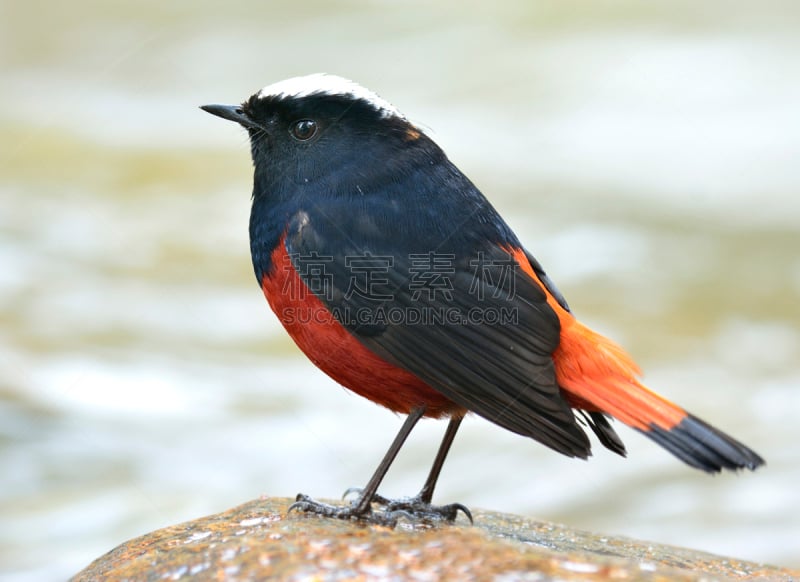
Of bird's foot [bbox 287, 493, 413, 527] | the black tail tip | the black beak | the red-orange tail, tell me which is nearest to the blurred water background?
the black beak

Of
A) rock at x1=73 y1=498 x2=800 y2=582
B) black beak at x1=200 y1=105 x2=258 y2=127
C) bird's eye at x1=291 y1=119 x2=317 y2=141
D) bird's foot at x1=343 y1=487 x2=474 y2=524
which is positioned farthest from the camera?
black beak at x1=200 y1=105 x2=258 y2=127

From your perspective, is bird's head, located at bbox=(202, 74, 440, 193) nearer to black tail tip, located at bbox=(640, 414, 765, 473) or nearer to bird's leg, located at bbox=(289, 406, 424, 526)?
bird's leg, located at bbox=(289, 406, 424, 526)

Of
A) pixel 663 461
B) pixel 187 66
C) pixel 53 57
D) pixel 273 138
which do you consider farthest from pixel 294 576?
pixel 53 57

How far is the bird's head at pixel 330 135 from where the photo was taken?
451 centimetres

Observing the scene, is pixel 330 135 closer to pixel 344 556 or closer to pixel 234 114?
pixel 234 114

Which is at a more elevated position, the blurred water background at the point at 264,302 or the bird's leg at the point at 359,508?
the blurred water background at the point at 264,302

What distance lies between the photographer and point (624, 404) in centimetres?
399

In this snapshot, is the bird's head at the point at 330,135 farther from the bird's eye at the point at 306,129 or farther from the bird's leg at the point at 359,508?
the bird's leg at the point at 359,508

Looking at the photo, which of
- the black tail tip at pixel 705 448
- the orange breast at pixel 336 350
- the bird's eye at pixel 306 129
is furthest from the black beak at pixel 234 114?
the black tail tip at pixel 705 448

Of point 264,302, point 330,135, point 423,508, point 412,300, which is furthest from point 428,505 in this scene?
point 264,302

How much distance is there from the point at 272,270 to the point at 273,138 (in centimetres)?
63

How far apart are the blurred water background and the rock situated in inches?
135

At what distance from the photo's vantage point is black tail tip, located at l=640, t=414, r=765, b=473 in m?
3.73

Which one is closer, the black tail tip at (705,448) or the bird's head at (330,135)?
the black tail tip at (705,448)
